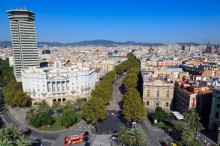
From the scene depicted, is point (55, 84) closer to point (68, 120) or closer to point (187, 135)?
point (68, 120)

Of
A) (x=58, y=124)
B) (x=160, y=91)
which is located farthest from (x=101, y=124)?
(x=160, y=91)

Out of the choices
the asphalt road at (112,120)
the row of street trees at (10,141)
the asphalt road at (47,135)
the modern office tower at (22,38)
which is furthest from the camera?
the modern office tower at (22,38)

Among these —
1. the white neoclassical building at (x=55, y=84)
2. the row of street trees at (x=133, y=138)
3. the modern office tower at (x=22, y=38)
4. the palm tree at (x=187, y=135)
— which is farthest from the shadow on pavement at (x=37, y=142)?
the modern office tower at (x=22, y=38)

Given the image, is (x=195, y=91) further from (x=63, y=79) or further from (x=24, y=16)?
(x=24, y=16)

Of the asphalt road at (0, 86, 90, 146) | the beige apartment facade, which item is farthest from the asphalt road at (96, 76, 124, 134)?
the beige apartment facade

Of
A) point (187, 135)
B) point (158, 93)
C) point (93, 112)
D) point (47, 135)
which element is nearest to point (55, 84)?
point (47, 135)

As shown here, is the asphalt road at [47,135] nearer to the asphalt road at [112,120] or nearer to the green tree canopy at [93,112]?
the green tree canopy at [93,112]
